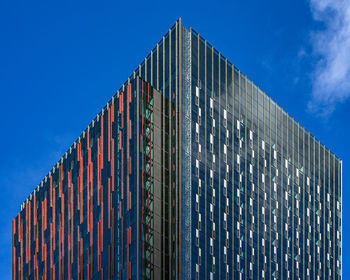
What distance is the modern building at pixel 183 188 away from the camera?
116 meters

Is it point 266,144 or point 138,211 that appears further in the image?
point 266,144

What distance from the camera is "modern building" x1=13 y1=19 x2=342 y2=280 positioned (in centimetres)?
11619

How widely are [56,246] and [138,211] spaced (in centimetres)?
3797

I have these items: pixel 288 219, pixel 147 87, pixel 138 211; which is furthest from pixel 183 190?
pixel 288 219

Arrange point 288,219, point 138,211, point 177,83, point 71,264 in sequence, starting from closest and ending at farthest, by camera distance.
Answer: point 138,211, point 177,83, point 71,264, point 288,219

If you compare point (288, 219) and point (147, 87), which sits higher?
point (147, 87)

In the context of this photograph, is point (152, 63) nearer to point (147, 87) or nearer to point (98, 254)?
point (147, 87)

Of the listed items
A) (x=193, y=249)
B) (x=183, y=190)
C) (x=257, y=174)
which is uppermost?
(x=257, y=174)

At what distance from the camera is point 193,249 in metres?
117

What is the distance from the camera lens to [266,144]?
144250mm

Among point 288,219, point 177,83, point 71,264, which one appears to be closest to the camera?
point 177,83

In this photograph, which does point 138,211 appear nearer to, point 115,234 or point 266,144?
point 115,234

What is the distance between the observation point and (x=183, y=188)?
118 m

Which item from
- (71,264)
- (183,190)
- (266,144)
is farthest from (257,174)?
(71,264)
